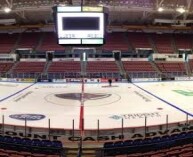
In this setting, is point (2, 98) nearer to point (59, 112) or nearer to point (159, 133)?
point (59, 112)

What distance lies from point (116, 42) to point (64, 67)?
31.6ft

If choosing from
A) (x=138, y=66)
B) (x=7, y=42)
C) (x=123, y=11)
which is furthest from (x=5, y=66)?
(x=138, y=66)

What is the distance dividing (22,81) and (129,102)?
17133 mm

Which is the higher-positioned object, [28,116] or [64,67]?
[28,116]

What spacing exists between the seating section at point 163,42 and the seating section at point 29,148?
31.9 m

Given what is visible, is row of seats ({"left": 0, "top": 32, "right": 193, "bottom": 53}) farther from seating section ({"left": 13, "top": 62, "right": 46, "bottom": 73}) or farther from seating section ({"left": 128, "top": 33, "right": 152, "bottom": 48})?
seating section ({"left": 13, "top": 62, "right": 46, "bottom": 73})

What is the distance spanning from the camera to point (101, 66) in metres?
34.8

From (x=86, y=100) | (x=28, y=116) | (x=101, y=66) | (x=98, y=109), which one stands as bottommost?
(x=101, y=66)

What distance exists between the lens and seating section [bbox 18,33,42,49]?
39.2 m

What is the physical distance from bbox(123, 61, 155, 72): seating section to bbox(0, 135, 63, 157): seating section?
84.0ft

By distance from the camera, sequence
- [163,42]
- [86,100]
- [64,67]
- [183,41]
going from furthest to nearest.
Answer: [183,41], [163,42], [64,67], [86,100]

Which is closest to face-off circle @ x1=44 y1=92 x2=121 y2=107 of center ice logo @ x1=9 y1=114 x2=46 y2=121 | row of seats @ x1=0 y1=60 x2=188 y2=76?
center ice logo @ x1=9 y1=114 x2=46 y2=121

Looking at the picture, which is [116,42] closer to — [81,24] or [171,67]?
[171,67]

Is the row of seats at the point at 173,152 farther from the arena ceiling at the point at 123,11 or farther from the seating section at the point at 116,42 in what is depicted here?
the seating section at the point at 116,42
